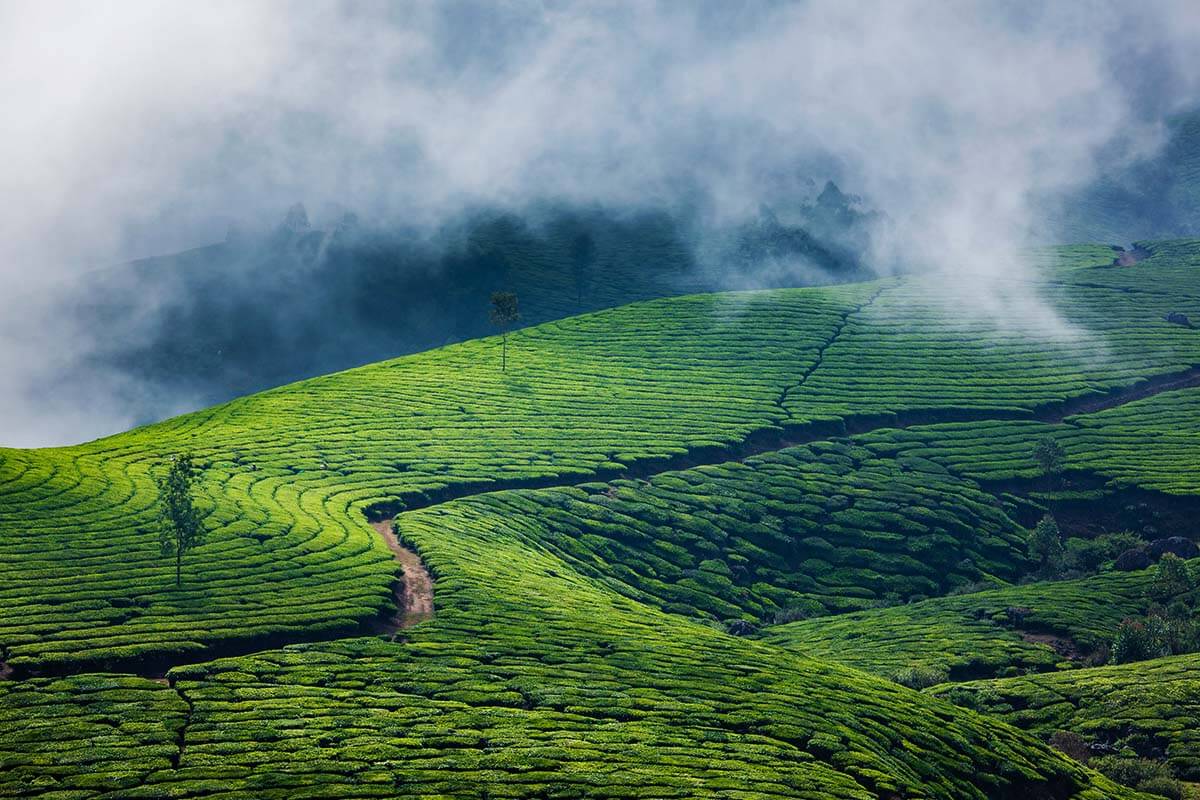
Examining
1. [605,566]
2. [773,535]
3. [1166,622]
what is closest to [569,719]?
[605,566]

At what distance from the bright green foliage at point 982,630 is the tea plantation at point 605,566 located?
32 cm

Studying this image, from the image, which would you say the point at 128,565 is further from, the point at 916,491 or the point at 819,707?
the point at 916,491

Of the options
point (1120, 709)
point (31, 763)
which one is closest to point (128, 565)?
point (31, 763)

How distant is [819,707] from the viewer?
51469 millimetres

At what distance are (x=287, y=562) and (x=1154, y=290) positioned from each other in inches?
4898

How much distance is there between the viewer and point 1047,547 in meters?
85.4

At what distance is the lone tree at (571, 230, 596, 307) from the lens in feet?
592

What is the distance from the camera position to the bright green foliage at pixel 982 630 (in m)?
66.6

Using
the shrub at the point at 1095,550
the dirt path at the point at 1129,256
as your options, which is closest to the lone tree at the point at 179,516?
the shrub at the point at 1095,550

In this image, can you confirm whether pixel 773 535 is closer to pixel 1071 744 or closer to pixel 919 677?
pixel 919 677

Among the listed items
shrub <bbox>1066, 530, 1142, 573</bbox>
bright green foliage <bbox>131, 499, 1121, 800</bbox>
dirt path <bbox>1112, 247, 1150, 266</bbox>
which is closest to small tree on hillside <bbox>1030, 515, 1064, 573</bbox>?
shrub <bbox>1066, 530, 1142, 573</bbox>

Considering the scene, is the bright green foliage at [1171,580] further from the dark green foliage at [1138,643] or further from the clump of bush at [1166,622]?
the dark green foliage at [1138,643]

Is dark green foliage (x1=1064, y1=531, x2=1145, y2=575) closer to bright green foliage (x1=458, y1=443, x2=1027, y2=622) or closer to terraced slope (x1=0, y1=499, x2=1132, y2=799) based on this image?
bright green foliage (x1=458, y1=443, x2=1027, y2=622)

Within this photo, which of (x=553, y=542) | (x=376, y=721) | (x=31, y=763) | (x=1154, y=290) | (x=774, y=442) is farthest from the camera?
(x=1154, y=290)
